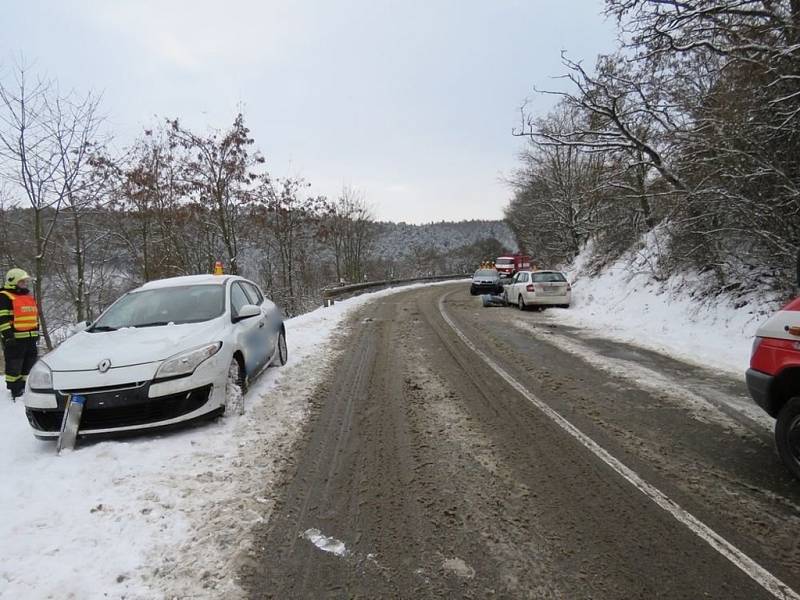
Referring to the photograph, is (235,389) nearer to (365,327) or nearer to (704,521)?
(704,521)

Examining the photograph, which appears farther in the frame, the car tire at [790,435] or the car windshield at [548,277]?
the car windshield at [548,277]

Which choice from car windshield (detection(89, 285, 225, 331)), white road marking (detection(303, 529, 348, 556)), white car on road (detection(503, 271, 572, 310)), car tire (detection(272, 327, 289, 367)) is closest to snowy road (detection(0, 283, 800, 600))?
white road marking (detection(303, 529, 348, 556))

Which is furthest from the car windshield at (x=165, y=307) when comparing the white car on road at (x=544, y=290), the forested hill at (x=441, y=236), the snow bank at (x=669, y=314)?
the forested hill at (x=441, y=236)

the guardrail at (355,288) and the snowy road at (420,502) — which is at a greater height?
the guardrail at (355,288)

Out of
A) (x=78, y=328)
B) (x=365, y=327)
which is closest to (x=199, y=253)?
(x=365, y=327)

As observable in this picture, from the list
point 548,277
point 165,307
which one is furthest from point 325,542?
point 548,277

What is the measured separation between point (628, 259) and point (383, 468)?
1505 centimetres

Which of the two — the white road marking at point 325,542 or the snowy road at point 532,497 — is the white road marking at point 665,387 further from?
the white road marking at point 325,542

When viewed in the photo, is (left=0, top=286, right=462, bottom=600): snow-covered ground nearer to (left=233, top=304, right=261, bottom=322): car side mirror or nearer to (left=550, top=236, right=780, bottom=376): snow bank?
(left=233, top=304, right=261, bottom=322): car side mirror

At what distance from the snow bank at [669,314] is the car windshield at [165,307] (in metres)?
7.48

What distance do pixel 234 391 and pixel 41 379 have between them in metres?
1.70

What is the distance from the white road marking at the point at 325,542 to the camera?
8.17ft

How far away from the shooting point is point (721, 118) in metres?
7.94

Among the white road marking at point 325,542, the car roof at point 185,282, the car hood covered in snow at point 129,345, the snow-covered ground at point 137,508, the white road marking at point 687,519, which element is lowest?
the white road marking at point 687,519
